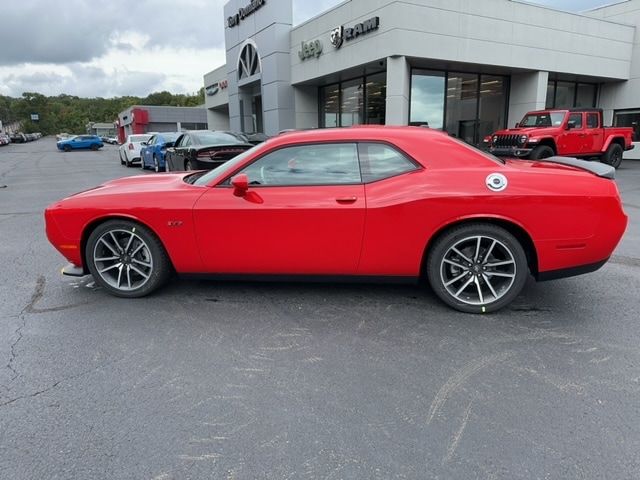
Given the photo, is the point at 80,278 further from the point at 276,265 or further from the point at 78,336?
the point at 276,265

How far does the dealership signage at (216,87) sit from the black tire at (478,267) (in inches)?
1150

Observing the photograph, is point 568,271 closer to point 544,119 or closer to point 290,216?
point 290,216

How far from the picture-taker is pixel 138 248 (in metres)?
4.23

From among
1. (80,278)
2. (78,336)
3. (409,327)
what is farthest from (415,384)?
(80,278)

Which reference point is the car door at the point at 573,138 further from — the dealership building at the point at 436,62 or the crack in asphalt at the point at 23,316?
the crack in asphalt at the point at 23,316

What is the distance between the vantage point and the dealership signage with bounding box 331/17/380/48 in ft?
50.8

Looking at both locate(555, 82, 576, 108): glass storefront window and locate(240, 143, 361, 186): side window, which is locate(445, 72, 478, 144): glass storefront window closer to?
locate(555, 82, 576, 108): glass storefront window

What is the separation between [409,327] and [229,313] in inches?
59.5

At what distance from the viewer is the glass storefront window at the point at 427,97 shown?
17.8 metres

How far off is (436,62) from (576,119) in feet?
16.5

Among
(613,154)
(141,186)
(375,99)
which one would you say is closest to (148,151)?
(375,99)

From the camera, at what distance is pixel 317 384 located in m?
2.87

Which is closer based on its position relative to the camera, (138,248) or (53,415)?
(53,415)

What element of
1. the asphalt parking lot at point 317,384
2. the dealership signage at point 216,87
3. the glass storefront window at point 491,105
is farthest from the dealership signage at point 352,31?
the dealership signage at point 216,87
